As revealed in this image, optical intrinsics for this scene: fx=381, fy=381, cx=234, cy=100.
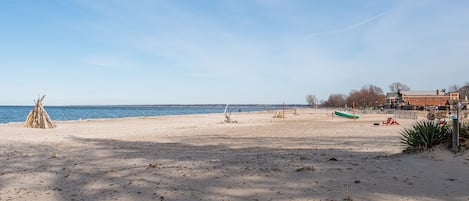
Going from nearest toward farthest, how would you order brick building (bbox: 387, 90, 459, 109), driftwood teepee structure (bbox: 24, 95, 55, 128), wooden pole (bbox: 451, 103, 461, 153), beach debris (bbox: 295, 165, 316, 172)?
1. beach debris (bbox: 295, 165, 316, 172)
2. wooden pole (bbox: 451, 103, 461, 153)
3. driftwood teepee structure (bbox: 24, 95, 55, 128)
4. brick building (bbox: 387, 90, 459, 109)

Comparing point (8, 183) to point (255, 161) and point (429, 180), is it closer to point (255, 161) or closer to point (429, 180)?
point (255, 161)

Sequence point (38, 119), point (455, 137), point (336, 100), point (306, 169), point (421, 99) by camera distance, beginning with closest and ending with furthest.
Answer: point (306, 169) → point (455, 137) → point (38, 119) → point (421, 99) → point (336, 100)

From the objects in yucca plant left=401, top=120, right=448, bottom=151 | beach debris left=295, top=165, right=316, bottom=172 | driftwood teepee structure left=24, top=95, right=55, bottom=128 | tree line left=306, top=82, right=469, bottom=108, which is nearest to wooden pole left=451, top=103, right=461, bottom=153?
yucca plant left=401, top=120, right=448, bottom=151

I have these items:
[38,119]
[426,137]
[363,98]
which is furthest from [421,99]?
[426,137]

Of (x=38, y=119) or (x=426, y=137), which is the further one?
(x=38, y=119)

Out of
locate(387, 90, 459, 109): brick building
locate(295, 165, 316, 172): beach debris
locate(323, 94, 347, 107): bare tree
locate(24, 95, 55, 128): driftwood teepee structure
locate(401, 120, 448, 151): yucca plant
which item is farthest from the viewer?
locate(323, 94, 347, 107): bare tree

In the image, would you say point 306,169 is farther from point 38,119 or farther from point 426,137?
point 38,119

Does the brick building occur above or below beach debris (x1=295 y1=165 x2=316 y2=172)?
above

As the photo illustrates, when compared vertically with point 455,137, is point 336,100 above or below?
above

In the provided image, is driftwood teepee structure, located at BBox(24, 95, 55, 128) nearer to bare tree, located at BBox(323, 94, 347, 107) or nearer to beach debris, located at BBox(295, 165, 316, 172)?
beach debris, located at BBox(295, 165, 316, 172)

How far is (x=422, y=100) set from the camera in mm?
102562

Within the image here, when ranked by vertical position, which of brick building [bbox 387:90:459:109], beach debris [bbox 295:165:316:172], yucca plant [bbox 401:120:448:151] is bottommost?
beach debris [bbox 295:165:316:172]

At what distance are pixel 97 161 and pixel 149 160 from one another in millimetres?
1290

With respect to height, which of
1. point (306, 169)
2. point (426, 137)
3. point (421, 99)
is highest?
point (421, 99)
